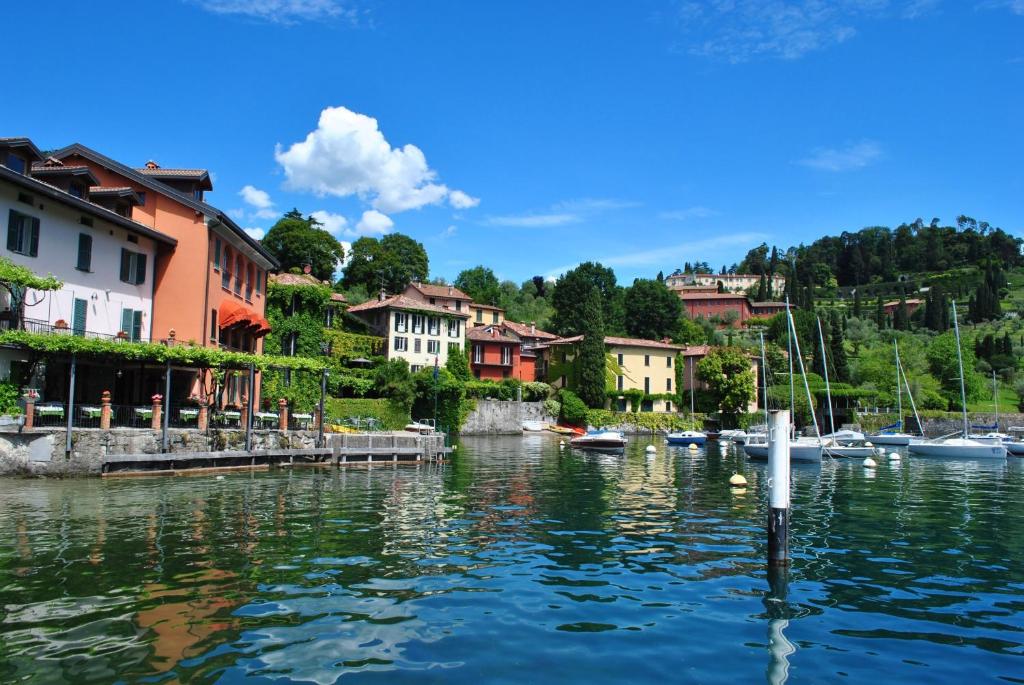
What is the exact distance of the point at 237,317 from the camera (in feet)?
128

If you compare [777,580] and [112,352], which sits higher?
[112,352]

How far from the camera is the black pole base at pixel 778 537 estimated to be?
13.5m

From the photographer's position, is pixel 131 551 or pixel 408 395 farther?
pixel 408 395

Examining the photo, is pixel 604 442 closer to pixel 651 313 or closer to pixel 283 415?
pixel 283 415

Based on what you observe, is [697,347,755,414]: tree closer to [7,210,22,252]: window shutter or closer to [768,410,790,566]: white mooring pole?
[7,210,22,252]: window shutter

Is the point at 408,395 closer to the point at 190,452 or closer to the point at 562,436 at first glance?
the point at 562,436

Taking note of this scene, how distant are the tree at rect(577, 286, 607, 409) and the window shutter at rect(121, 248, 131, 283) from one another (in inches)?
2069

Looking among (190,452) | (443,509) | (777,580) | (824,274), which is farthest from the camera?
(824,274)

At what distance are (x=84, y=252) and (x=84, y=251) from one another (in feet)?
0.14

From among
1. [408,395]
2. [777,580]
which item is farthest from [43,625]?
[408,395]

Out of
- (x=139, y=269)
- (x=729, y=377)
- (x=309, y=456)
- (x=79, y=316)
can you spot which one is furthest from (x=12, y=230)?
(x=729, y=377)

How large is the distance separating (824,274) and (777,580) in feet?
656

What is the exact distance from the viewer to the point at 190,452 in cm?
2950

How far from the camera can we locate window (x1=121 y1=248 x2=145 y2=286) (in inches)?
1324
